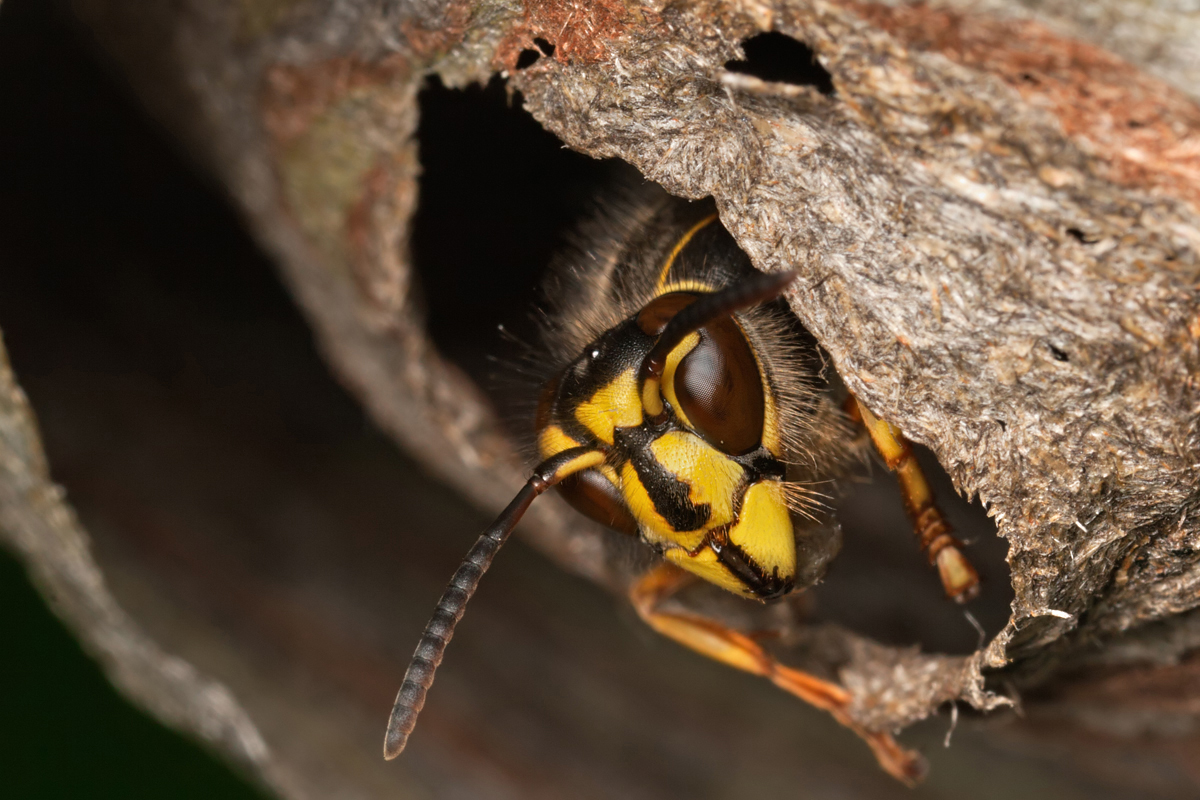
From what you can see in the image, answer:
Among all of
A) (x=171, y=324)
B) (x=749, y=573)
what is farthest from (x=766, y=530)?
(x=171, y=324)

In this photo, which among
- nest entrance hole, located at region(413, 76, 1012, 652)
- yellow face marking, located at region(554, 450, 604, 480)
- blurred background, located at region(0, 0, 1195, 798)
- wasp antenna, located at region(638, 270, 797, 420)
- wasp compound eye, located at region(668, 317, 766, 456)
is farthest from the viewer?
blurred background, located at region(0, 0, 1195, 798)

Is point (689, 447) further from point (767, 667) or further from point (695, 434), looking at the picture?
point (767, 667)

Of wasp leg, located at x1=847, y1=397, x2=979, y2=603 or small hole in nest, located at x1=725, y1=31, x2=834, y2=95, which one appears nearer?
small hole in nest, located at x1=725, y1=31, x2=834, y2=95

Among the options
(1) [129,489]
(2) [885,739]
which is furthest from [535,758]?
(1) [129,489]

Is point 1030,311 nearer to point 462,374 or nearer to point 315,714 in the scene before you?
point 462,374

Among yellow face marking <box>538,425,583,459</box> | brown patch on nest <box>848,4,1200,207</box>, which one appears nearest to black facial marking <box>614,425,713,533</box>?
yellow face marking <box>538,425,583,459</box>

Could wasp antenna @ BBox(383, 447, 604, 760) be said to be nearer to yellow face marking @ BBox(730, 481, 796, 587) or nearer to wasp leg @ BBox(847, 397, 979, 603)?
yellow face marking @ BBox(730, 481, 796, 587)

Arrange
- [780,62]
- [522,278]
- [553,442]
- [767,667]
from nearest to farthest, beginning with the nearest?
[780,62], [553,442], [767,667], [522,278]
